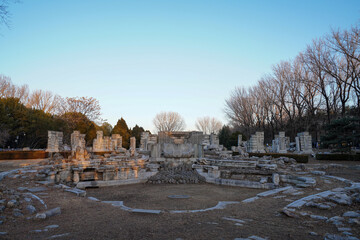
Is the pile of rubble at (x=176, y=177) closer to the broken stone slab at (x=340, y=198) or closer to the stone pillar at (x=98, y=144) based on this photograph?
the broken stone slab at (x=340, y=198)

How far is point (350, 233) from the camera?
3.69 m

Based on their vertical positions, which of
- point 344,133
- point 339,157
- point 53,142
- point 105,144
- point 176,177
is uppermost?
point 344,133

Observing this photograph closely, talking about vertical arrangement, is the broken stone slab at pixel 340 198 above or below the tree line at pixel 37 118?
below

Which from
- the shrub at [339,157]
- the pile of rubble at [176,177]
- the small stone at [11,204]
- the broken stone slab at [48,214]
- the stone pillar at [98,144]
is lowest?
the pile of rubble at [176,177]

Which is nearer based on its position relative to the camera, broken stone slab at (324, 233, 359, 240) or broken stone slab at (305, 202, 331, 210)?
broken stone slab at (324, 233, 359, 240)

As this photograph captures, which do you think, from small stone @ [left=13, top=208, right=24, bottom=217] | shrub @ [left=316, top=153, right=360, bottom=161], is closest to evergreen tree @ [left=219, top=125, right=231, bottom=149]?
shrub @ [left=316, top=153, right=360, bottom=161]

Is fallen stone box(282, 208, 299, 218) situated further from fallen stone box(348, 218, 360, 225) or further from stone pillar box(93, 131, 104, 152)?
stone pillar box(93, 131, 104, 152)

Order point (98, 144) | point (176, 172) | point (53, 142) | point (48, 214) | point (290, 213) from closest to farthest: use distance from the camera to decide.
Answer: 1. point (48, 214)
2. point (290, 213)
3. point (176, 172)
4. point (53, 142)
5. point (98, 144)

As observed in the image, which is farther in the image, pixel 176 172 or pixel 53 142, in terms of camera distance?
pixel 53 142

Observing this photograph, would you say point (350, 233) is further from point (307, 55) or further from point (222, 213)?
point (307, 55)

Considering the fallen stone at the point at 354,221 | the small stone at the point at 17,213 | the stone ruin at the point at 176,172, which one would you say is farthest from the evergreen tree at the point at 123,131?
the fallen stone at the point at 354,221

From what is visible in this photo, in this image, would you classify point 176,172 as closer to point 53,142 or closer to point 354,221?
point 354,221

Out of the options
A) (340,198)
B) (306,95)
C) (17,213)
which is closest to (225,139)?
(306,95)

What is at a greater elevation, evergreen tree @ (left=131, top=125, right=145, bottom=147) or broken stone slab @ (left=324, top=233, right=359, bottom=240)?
evergreen tree @ (left=131, top=125, right=145, bottom=147)
